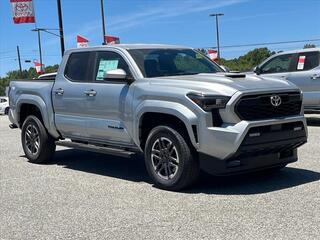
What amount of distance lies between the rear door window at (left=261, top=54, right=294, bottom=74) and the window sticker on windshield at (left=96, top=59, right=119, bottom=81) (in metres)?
7.47

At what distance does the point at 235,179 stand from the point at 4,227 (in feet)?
10.8

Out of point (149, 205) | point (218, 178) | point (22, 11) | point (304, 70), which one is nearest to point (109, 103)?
point (218, 178)

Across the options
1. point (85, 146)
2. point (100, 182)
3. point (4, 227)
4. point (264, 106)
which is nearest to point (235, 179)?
point (264, 106)

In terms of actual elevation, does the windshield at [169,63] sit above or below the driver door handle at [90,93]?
above

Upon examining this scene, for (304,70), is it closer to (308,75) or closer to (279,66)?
(308,75)

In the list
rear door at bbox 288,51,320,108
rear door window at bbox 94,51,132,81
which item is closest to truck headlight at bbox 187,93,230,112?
rear door window at bbox 94,51,132,81

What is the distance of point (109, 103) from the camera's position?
7.84 m

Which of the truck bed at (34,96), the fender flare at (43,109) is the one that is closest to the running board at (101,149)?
the fender flare at (43,109)

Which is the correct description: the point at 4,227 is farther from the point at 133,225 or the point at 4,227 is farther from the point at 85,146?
the point at 85,146

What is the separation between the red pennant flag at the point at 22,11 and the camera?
23062 mm

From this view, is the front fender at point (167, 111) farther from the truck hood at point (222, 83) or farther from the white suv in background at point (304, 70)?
the white suv in background at point (304, 70)

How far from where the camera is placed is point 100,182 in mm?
7848

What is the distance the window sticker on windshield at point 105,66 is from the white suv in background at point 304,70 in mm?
6592

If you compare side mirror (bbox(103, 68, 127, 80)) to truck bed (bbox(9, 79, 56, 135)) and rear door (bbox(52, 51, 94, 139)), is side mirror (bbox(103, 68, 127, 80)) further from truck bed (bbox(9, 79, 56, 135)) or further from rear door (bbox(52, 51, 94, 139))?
truck bed (bbox(9, 79, 56, 135))
